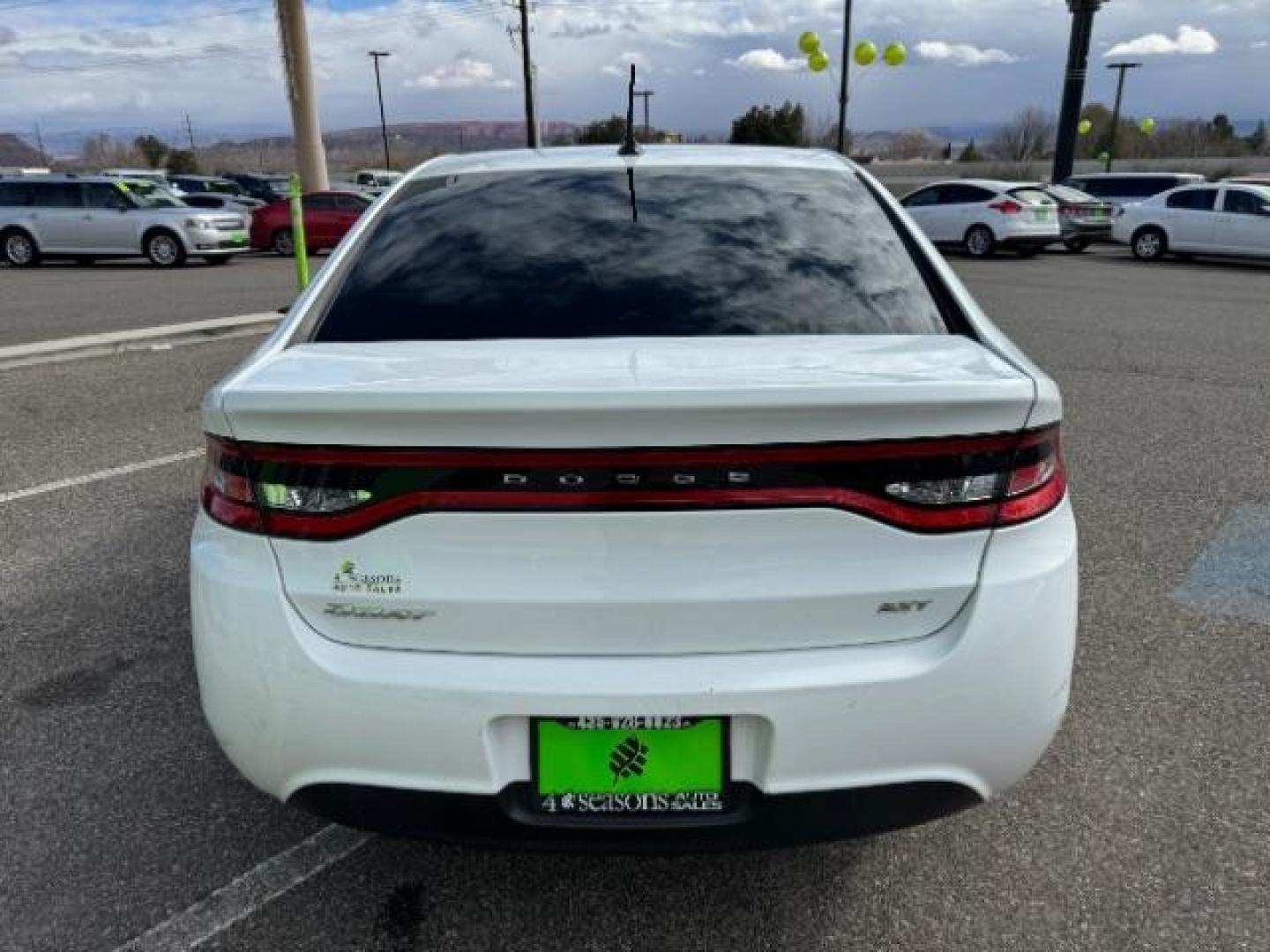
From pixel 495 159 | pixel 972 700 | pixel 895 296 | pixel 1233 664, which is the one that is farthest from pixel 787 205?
pixel 1233 664

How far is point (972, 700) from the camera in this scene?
1865mm

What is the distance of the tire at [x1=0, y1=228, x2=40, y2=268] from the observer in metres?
19.1

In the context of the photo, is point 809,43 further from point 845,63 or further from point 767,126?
point 767,126

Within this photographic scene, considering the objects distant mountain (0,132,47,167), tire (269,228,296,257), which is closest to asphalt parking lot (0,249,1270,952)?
tire (269,228,296,257)

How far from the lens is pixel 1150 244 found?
19.5 m

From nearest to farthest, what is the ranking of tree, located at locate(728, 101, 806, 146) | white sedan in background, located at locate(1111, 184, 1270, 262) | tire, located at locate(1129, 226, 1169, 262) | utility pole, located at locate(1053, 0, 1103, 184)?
white sedan in background, located at locate(1111, 184, 1270, 262) → tire, located at locate(1129, 226, 1169, 262) → utility pole, located at locate(1053, 0, 1103, 184) → tree, located at locate(728, 101, 806, 146)

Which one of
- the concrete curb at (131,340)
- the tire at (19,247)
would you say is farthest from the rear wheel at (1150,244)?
the tire at (19,247)

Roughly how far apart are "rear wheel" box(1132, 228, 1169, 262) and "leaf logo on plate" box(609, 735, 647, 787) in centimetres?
2076

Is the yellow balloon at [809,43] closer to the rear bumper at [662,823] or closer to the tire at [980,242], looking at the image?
the tire at [980,242]

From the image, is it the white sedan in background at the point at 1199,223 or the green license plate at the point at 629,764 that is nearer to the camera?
the green license plate at the point at 629,764

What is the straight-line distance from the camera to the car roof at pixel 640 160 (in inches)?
121

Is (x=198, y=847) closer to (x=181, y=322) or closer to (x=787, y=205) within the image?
(x=787, y=205)

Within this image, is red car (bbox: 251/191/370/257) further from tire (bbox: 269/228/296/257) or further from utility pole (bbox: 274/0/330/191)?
utility pole (bbox: 274/0/330/191)

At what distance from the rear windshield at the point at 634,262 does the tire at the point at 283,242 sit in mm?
20452
